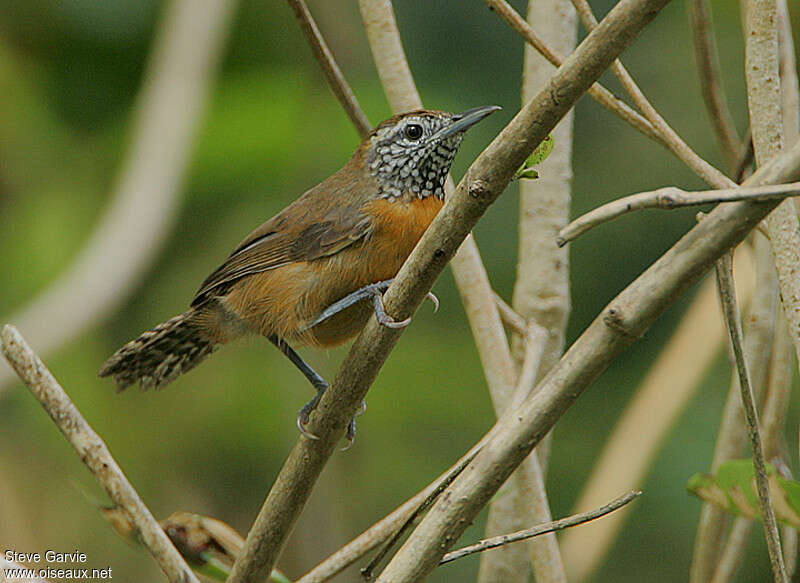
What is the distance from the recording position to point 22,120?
12.5ft

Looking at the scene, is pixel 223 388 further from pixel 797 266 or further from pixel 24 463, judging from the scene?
pixel 797 266

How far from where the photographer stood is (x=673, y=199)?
0.98 m

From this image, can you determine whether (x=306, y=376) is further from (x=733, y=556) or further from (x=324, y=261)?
(x=733, y=556)

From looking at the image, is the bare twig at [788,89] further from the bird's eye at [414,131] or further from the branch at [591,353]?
the bird's eye at [414,131]

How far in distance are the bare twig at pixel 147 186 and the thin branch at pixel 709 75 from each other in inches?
69.6

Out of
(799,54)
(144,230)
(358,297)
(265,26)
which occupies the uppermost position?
(265,26)

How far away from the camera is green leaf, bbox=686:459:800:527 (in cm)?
166

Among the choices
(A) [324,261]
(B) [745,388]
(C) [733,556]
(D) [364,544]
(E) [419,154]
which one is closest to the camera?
(B) [745,388]

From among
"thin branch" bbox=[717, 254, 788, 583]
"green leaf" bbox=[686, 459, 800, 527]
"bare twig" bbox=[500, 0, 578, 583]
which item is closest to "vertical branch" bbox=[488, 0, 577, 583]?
"bare twig" bbox=[500, 0, 578, 583]

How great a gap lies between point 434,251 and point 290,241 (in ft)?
4.75

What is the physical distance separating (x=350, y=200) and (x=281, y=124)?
4.07 feet

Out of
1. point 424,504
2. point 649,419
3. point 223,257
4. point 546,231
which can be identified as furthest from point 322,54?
point 223,257

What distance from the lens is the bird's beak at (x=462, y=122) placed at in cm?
238

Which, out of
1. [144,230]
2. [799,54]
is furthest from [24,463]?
[799,54]
